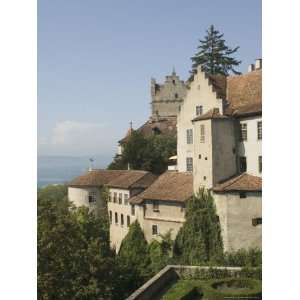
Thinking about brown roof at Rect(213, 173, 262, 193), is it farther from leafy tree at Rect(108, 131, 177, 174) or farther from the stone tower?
the stone tower

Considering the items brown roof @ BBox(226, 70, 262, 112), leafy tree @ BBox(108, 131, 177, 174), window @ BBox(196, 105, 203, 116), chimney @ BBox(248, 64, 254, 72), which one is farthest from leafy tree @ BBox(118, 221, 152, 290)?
chimney @ BBox(248, 64, 254, 72)

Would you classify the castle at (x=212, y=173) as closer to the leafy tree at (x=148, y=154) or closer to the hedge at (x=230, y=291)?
the leafy tree at (x=148, y=154)

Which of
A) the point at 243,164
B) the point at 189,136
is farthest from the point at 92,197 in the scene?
the point at 243,164

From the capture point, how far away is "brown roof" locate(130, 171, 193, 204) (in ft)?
49.1

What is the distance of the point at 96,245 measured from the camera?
12164 millimetres

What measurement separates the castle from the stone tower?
6.77 metres

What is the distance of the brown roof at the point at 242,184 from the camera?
1320 cm

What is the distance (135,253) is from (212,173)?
3.46m

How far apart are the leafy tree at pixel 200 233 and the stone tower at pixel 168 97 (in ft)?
29.8
